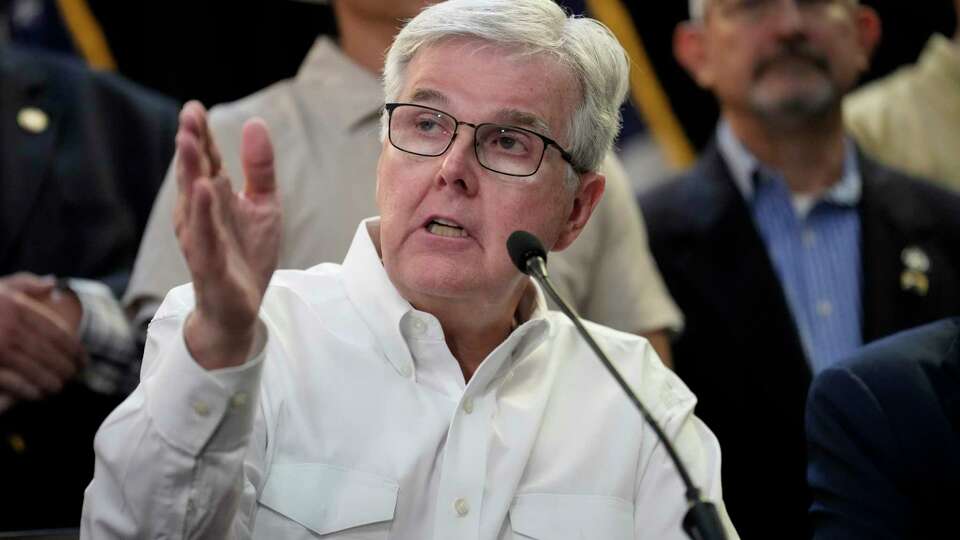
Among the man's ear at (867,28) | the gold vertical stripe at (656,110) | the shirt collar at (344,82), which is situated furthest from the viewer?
the gold vertical stripe at (656,110)

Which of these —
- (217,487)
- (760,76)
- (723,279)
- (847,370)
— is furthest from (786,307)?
(217,487)

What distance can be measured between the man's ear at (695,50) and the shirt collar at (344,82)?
1.23m

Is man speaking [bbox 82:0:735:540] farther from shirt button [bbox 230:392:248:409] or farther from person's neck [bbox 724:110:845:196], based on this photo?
person's neck [bbox 724:110:845:196]

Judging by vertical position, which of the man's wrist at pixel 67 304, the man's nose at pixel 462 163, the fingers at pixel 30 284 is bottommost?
the man's wrist at pixel 67 304

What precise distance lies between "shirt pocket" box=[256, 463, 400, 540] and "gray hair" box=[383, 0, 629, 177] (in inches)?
23.1

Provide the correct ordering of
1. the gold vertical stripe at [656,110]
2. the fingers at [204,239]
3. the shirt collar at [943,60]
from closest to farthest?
1. the fingers at [204,239]
2. the shirt collar at [943,60]
3. the gold vertical stripe at [656,110]

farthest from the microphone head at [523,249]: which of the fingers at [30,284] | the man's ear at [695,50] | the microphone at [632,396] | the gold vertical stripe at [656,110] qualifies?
the gold vertical stripe at [656,110]

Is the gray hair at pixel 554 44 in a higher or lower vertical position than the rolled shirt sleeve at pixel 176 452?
higher

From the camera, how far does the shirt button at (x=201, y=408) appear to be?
5.52 ft

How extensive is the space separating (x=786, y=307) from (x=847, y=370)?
1129mm

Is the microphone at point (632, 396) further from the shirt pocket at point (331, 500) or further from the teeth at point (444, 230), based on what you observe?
the shirt pocket at point (331, 500)

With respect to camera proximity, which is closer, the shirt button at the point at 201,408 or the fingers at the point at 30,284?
the shirt button at the point at 201,408

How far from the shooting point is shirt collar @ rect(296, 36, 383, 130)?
3.00 m

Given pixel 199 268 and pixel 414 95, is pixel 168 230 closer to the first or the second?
pixel 414 95
